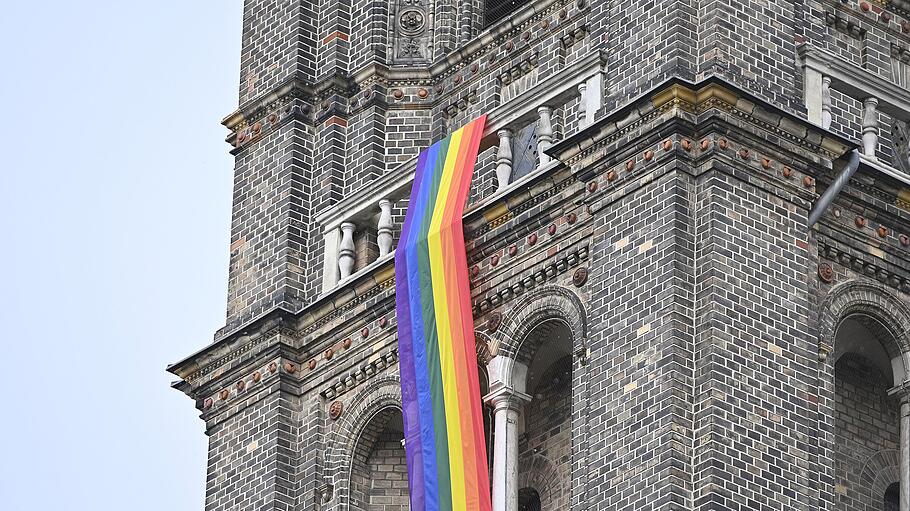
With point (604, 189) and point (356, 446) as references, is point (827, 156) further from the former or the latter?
point (356, 446)

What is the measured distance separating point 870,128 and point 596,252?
430 cm

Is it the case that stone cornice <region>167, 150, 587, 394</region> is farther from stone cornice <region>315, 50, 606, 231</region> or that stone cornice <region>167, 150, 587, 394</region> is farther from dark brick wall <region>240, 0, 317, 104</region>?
dark brick wall <region>240, 0, 317, 104</region>

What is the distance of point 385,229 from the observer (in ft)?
176

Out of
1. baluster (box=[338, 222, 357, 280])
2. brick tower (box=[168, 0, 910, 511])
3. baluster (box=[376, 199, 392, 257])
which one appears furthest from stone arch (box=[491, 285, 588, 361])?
baluster (box=[338, 222, 357, 280])

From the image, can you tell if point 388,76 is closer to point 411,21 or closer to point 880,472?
point 411,21

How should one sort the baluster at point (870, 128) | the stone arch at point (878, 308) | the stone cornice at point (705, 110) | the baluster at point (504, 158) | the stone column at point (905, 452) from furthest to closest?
the baluster at point (504, 158) < the baluster at point (870, 128) < the stone arch at point (878, 308) < the stone cornice at point (705, 110) < the stone column at point (905, 452)

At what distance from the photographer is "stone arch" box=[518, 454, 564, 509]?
50.7 metres

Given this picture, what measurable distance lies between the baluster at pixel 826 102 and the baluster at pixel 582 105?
307 centimetres

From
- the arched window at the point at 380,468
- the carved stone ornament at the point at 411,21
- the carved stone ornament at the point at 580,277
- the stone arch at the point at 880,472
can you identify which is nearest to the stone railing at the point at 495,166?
the carved stone ornament at the point at 580,277

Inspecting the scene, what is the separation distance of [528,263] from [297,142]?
5.87 metres

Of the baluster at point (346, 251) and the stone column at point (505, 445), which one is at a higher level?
the baluster at point (346, 251)

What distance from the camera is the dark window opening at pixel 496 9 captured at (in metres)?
56.2

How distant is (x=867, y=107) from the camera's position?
51.9 metres

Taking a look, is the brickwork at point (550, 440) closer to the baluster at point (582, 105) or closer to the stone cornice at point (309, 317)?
the stone cornice at point (309, 317)
